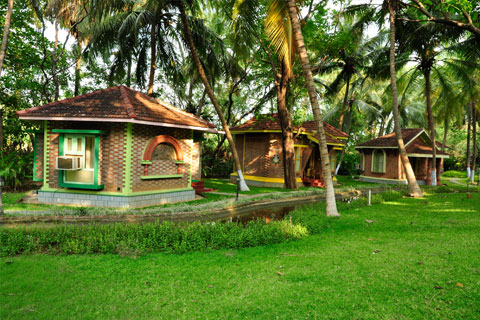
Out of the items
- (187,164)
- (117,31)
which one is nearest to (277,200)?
(187,164)

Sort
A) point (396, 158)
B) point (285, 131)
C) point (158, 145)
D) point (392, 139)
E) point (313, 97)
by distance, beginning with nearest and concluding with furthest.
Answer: point (313, 97) < point (158, 145) < point (285, 131) < point (396, 158) < point (392, 139)

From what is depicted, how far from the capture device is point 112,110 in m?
11.1

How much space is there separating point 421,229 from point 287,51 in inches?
275

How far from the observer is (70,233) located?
667 cm

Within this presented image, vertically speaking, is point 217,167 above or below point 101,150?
below

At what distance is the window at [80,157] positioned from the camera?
11273 millimetres

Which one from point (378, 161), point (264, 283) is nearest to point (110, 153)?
point (264, 283)

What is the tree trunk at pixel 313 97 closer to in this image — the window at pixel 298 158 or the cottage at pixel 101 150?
the cottage at pixel 101 150

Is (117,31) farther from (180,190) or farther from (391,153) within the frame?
(391,153)

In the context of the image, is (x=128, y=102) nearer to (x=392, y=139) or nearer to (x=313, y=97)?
(x=313, y=97)

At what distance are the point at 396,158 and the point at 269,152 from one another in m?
11.3

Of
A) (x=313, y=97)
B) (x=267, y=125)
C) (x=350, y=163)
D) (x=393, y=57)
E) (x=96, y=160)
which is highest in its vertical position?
(x=393, y=57)

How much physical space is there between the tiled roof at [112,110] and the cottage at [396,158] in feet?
58.5

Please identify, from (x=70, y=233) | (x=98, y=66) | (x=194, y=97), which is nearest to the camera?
(x=70, y=233)
